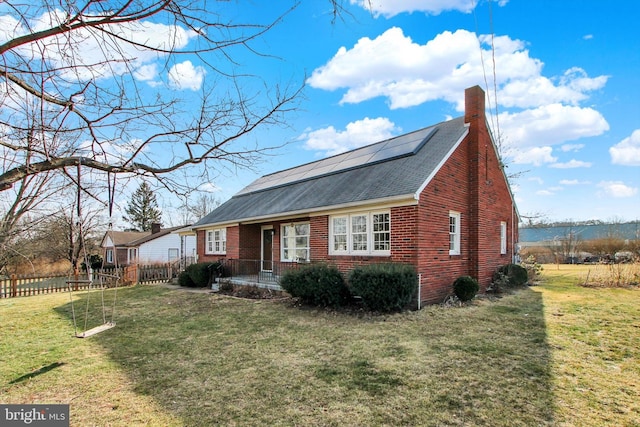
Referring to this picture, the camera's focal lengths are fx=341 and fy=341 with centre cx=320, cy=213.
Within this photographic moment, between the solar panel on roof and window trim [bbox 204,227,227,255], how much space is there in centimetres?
340

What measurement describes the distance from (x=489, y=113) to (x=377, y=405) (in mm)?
12804

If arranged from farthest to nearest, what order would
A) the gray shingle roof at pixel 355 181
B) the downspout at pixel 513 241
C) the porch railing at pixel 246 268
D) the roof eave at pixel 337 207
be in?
the downspout at pixel 513 241, the porch railing at pixel 246 268, the gray shingle roof at pixel 355 181, the roof eave at pixel 337 207

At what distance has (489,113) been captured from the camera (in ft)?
44.2

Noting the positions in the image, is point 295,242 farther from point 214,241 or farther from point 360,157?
point 214,241

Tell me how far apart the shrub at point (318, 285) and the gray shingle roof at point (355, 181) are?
2.28 meters

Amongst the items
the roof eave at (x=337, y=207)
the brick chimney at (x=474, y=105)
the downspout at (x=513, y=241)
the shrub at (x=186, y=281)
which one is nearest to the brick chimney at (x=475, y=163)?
the brick chimney at (x=474, y=105)

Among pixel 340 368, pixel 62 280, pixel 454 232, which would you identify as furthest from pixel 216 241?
pixel 340 368

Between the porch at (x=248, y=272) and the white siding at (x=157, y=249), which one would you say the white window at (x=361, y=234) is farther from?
the white siding at (x=157, y=249)

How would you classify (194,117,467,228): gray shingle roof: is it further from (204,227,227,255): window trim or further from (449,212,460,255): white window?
(449,212,460,255): white window

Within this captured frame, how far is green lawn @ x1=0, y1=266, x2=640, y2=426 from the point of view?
3873 mm

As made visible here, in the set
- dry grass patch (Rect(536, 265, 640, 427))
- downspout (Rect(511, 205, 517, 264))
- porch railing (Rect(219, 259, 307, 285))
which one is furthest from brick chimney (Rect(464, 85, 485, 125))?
porch railing (Rect(219, 259, 307, 285))

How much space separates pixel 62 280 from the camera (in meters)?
17.9

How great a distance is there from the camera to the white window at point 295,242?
14.2 m

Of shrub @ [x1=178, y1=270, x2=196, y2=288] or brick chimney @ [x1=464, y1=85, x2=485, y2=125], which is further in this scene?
shrub @ [x1=178, y1=270, x2=196, y2=288]
